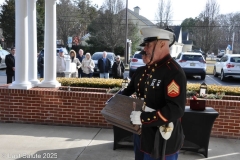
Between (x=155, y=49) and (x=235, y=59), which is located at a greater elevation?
(x=155, y=49)

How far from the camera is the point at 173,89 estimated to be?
2475mm

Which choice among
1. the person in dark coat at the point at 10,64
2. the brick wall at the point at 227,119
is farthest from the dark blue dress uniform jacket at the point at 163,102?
the person in dark coat at the point at 10,64

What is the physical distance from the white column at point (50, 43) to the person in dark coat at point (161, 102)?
437 centimetres

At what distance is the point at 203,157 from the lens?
4.57 m

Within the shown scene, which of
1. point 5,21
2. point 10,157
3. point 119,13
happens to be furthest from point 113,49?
point 10,157

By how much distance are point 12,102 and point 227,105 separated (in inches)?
175

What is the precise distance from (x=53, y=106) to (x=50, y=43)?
5.28 ft

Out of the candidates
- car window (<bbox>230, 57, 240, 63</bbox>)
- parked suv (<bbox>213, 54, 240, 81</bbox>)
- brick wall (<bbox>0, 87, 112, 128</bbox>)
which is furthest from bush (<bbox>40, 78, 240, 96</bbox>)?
car window (<bbox>230, 57, 240, 63</bbox>)

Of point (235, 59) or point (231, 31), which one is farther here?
point (231, 31)

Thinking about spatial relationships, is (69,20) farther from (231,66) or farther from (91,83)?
(91,83)

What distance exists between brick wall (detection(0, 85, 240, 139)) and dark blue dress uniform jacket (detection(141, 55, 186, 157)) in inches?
124

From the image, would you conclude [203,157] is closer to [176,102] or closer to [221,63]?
[176,102]

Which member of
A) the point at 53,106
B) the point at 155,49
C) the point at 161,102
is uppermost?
the point at 155,49

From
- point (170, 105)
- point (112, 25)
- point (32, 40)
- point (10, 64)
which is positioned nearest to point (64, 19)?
point (112, 25)
